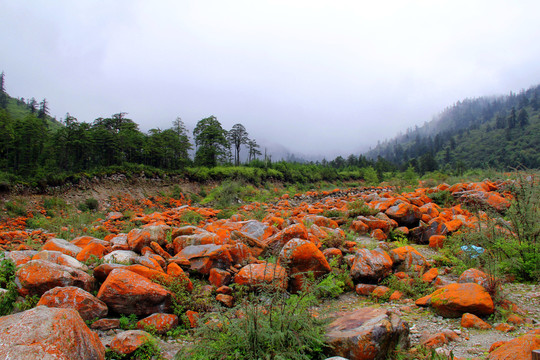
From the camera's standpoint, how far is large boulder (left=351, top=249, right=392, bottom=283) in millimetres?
5895

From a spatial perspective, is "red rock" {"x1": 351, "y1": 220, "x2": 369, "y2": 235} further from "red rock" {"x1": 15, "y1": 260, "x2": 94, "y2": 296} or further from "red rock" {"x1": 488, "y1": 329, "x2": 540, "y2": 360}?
"red rock" {"x1": 15, "y1": 260, "x2": 94, "y2": 296}

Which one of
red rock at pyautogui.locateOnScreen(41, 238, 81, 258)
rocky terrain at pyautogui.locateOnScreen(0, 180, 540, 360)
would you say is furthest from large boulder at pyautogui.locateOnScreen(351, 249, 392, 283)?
red rock at pyautogui.locateOnScreen(41, 238, 81, 258)

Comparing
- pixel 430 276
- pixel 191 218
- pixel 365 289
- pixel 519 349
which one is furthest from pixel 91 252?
pixel 430 276

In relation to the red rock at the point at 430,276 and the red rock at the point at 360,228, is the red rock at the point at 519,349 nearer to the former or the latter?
the red rock at the point at 430,276

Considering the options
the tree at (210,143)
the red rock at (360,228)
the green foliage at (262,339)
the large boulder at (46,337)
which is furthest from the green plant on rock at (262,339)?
the tree at (210,143)

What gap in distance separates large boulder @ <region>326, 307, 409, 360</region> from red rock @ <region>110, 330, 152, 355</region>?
8.42 ft

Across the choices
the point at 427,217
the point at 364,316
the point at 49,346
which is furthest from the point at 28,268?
the point at 427,217

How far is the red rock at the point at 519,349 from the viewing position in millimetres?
2531

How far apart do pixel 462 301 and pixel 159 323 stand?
5.03 metres

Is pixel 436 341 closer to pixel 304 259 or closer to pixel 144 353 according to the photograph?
pixel 304 259

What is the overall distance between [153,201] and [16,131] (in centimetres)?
2142

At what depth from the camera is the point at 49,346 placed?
8.30 ft

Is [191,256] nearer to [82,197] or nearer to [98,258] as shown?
[98,258]

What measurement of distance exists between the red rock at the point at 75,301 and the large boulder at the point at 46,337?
1227 millimetres
